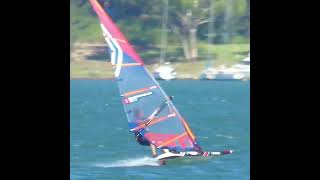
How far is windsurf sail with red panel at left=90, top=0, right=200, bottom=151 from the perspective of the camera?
5777mm

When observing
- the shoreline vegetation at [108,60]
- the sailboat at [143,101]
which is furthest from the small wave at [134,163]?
the shoreline vegetation at [108,60]

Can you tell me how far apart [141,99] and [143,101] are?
2cm

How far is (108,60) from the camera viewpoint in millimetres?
5848

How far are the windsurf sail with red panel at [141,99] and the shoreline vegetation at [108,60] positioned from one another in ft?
0.21

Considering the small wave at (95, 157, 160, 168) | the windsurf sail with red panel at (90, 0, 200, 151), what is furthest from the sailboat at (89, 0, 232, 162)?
the small wave at (95, 157, 160, 168)

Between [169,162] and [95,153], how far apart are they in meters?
0.47

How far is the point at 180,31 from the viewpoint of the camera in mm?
5812

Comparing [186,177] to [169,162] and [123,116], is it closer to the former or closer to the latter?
[169,162]

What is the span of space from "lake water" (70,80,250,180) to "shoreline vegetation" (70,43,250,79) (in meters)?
→ 0.06

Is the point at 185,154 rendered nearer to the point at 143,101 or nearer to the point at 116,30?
the point at 143,101

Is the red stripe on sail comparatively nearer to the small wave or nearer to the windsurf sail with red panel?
the windsurf sail with red panel

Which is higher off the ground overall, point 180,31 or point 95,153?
point 180,31

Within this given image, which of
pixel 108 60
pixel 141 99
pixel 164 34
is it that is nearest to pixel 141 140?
pixel 141 99
